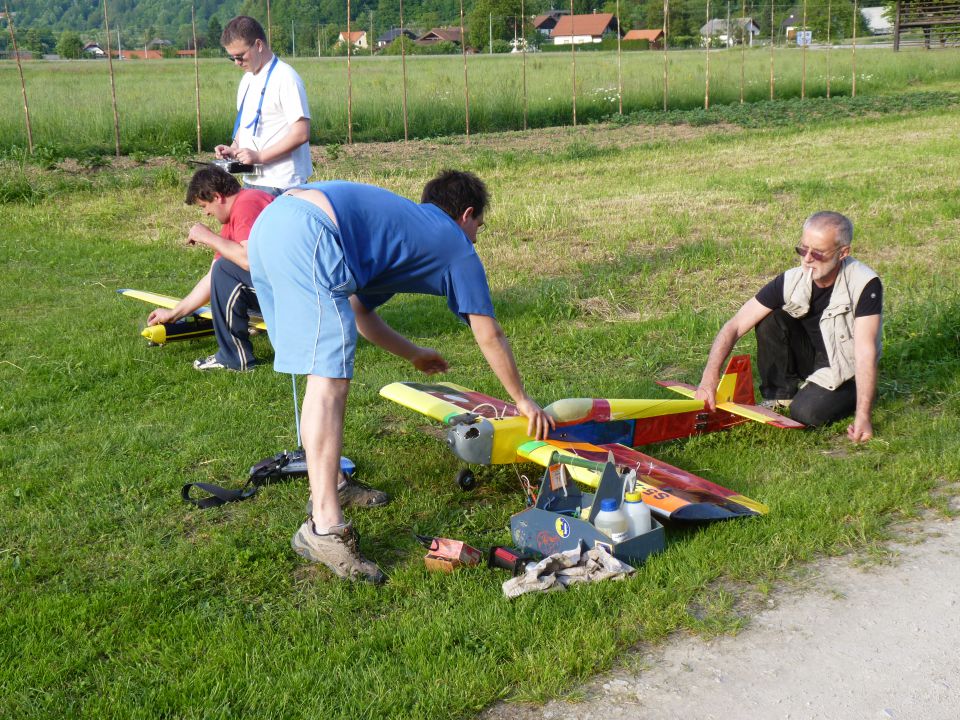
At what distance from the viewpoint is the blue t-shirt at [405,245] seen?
3.89 m

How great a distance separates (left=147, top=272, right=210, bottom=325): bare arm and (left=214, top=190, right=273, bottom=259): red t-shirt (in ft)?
1.93

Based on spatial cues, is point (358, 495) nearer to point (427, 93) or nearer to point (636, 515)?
point (636, 515)

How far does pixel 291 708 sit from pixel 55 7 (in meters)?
96.5

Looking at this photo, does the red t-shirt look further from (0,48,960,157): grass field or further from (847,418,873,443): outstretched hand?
(0,48,960,157): grass field

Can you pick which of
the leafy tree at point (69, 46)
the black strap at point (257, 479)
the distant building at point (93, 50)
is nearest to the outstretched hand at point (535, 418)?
the black strap at point (257, 479)

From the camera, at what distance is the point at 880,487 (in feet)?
15.1

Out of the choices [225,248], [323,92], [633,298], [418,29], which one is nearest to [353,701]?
[225,248]

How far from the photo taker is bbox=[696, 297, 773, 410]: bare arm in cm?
548

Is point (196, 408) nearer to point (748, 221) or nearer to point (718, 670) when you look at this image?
point (718, 670)

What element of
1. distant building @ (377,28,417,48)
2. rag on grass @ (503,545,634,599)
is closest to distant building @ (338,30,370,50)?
distant building @ (377,28,417,48)

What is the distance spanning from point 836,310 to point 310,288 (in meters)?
3.24

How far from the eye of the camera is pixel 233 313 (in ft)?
23.0

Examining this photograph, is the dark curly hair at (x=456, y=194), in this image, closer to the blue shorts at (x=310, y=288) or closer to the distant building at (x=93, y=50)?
the blue shorts at (x=310, y=288)

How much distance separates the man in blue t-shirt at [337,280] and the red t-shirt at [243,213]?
289 centimetres
